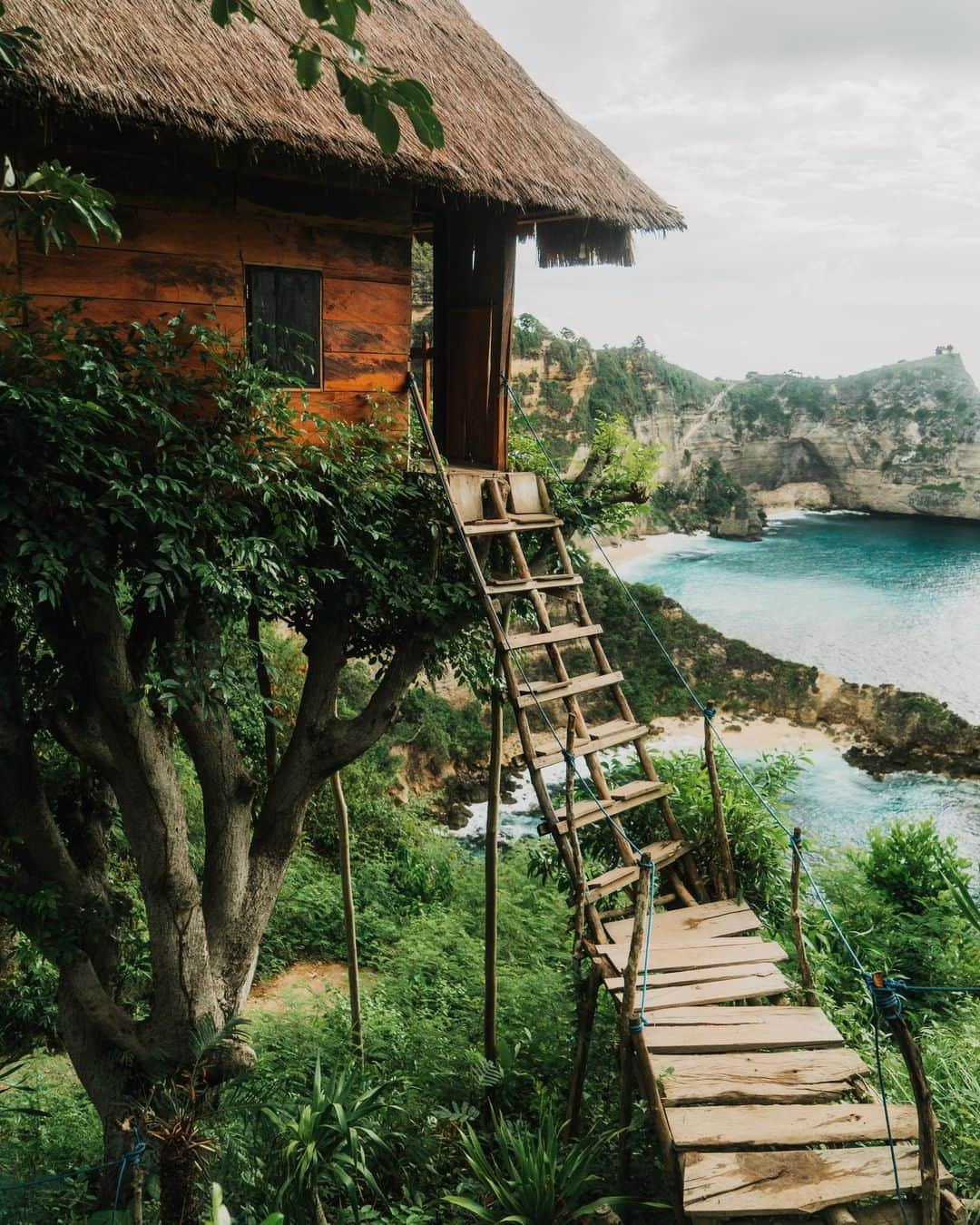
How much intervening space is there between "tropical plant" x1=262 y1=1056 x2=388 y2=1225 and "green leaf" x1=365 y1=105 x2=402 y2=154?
14.5ft

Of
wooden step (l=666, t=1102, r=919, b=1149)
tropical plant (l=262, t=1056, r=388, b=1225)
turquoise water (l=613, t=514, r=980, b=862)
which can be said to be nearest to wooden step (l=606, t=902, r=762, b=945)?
wooden step (l=666, t=1102, r=919, b=1149)

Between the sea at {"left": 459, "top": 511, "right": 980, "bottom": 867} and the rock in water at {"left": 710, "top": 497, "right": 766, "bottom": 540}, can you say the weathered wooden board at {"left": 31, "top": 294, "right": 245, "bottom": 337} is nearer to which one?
the sea at {"left": 459, "top": 511, "right": 980, "bottom": 867}

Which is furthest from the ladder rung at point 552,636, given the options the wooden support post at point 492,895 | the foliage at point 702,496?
the foliage at point 702,496

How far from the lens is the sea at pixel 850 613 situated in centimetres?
1497

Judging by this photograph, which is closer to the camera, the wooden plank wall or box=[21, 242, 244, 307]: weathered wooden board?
box=[21, 242, 244, 307]: weathered wooden board

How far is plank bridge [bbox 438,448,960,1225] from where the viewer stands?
3.14 meters

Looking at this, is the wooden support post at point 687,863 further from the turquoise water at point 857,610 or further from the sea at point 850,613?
the turquoise water at point 857,610

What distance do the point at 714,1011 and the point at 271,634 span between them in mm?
8271

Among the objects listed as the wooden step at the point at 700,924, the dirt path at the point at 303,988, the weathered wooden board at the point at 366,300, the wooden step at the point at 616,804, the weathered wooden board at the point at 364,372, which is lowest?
the dirt path at the point at 303,988

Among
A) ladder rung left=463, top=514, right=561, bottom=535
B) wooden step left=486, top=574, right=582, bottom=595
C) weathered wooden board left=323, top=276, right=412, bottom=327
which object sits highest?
weathered wooden board left=323, top=276, right=412, bottom=327

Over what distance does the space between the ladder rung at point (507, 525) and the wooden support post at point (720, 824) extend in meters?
1.55

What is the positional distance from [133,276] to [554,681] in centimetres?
299

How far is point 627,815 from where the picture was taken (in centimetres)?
548

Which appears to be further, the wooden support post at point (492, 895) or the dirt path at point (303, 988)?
the dirt path at point (303, 988)
